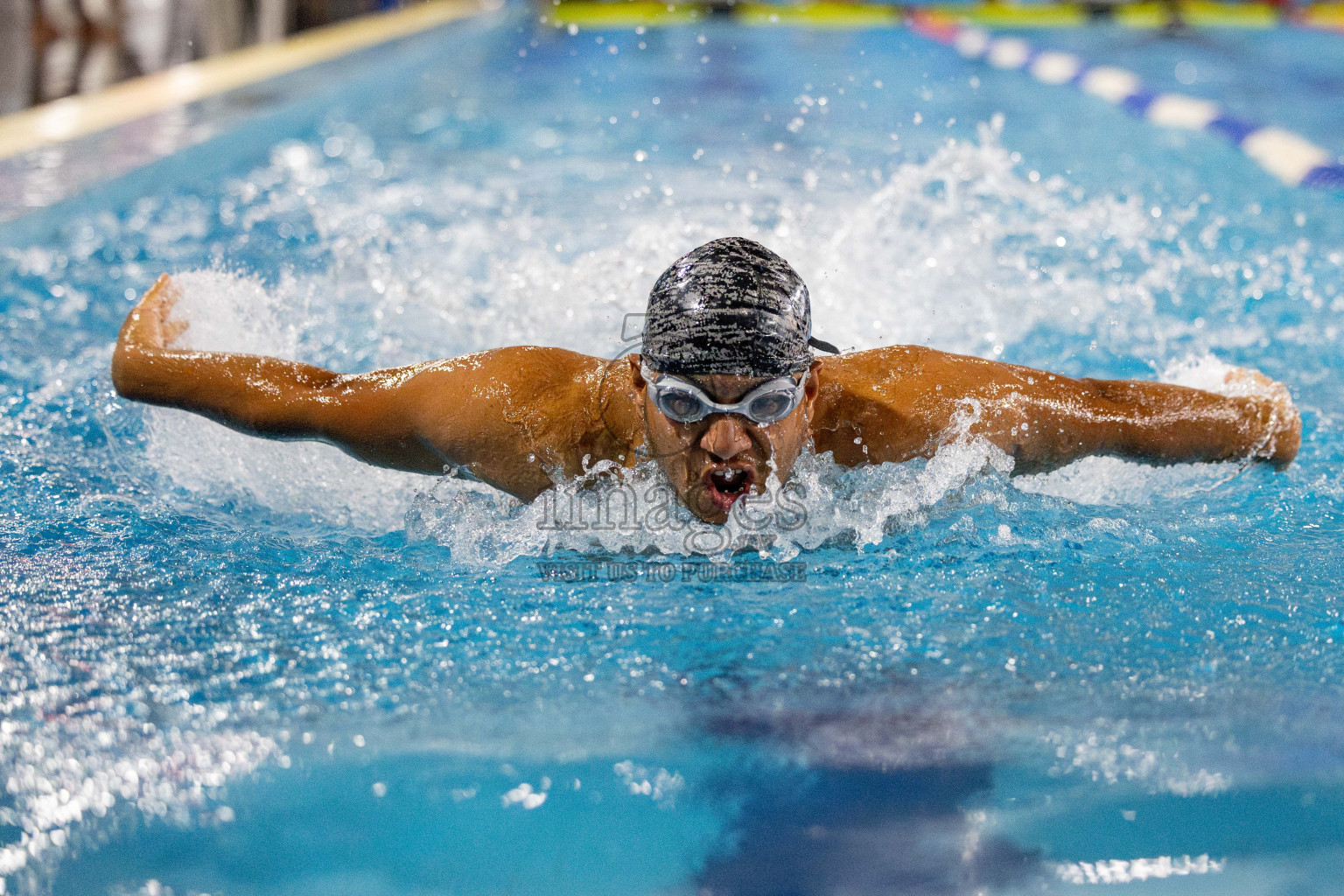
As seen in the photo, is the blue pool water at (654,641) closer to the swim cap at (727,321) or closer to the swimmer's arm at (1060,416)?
the swimmer's arm at (1060,416)

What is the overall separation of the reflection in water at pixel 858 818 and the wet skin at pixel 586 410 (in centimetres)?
65

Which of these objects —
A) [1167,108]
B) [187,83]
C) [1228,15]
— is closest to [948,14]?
[1228,15]

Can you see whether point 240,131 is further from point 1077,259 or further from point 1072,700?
point 1072,700

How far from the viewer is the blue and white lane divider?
251 inches

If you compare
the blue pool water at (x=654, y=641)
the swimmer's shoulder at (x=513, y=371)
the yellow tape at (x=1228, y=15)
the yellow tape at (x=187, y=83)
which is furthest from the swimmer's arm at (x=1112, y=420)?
the yellow tape at (x=1228, y=15)

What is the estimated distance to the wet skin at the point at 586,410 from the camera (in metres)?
2.51

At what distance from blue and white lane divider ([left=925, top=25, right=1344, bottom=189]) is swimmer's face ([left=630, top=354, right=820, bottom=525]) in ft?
16.4

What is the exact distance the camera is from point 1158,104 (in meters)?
8.27

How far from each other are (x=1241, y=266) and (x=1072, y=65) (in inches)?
228

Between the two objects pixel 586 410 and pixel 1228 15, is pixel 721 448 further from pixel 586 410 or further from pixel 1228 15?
pixel 1228 15

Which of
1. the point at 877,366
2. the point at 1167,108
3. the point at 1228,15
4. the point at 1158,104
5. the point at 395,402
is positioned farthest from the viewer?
the point at 1228,15

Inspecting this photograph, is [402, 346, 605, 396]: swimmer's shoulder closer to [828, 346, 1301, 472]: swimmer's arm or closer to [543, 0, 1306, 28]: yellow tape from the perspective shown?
[828, 346, 1301, 472]: swimmer's arm

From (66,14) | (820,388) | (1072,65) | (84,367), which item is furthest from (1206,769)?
(66,14)

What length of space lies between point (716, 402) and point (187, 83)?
7.39 m
